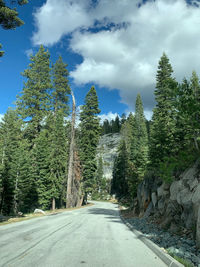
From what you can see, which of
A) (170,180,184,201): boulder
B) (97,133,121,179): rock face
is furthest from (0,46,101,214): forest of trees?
(97,133,121,179): rock face

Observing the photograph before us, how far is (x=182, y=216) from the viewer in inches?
298

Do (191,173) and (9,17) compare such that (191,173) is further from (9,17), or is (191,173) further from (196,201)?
(9,17)

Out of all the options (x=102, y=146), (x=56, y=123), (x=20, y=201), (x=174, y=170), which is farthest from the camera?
(x=102, y=146)

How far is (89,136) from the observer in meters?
32.8

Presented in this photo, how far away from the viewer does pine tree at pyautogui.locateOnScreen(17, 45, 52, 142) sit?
1288 inches

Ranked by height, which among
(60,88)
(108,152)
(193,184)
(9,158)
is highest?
(60,88)

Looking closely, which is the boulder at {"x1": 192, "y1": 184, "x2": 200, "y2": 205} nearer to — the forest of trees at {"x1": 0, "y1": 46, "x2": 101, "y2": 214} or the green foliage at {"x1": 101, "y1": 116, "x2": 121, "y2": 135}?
the forest of trees at {"x1": 0, "y1": 46, "x2": 101, "y2": 214}

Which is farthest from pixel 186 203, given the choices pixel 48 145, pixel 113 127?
pixel 113 127

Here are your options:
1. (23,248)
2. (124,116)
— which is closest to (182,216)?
(23,248)

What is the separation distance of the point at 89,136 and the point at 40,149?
324 inches

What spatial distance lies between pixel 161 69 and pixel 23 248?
31295 mm

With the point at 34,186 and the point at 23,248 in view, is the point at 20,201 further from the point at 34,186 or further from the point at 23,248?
the point at 23,248

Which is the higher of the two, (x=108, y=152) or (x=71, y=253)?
(x=108, y=152)

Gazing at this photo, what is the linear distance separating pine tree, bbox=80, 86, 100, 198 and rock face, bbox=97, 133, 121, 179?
1960 inches
